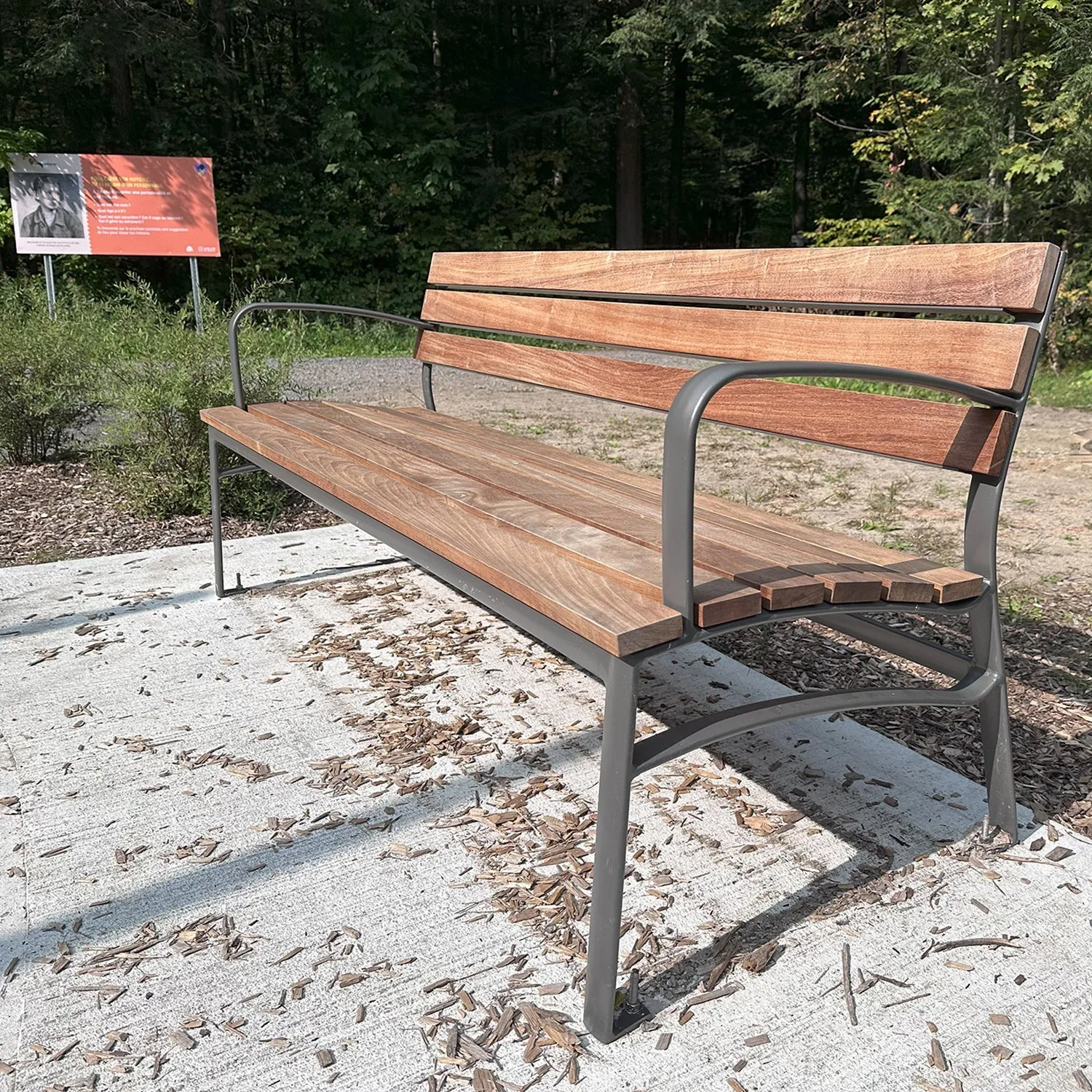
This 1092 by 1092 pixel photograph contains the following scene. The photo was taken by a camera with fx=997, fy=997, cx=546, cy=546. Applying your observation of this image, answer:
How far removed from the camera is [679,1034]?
154 centimetres

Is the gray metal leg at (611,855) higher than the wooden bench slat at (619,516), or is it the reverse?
the wooden bench slat at (619,516)

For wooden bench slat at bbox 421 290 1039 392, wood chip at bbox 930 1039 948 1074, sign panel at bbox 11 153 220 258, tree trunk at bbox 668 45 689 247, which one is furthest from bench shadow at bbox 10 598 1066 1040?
tree trunk at bbox 668 45 689 247

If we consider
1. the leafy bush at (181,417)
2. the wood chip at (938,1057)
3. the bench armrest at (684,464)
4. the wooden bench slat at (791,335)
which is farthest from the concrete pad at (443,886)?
the leafy bush at (181,417)

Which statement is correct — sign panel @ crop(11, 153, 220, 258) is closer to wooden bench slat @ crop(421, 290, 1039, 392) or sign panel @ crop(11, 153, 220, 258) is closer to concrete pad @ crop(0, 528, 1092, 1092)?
wooden bench slat @ crop(421, 290, 1039, 392)

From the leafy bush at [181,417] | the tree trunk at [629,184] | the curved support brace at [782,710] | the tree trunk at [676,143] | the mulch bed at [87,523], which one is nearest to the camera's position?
the curved support brace at [782,710]

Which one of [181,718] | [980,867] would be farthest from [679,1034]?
[181,718]

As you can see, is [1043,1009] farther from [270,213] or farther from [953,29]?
[270,213]

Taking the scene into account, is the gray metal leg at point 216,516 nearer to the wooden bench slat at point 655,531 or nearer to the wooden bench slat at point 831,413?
the wooden bench slat at point 655,531

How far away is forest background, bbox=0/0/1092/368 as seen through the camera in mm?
10914

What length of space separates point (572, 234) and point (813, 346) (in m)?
18.1

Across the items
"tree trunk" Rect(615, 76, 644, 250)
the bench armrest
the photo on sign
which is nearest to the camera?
the bench armrest

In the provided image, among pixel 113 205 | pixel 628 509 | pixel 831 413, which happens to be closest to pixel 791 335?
pixel 831 413

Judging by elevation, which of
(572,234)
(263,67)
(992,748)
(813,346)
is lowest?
(992,748)

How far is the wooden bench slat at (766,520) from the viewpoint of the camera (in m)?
1.71
